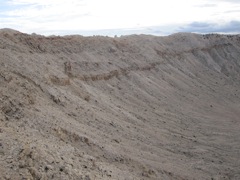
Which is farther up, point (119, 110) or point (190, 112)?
point (119, 110)

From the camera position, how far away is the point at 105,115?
20.6 m

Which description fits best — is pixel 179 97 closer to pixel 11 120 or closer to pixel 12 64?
pixel 12 64

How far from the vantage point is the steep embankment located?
1274cm

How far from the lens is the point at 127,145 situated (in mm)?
18141

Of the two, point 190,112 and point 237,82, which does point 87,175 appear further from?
point 237,82

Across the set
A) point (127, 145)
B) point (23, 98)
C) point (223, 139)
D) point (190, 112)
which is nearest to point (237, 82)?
point (190, 112)

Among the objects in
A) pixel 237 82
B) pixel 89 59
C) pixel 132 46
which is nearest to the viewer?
pixel 89 59

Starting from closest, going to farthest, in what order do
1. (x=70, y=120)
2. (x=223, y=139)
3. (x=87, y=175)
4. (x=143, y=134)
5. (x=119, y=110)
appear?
(x=87, y=175)
(x=70, y=120)
(x=143, y=134)
(x=119, y=110)
(x=223, y=139)

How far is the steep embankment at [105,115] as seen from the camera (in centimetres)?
1274

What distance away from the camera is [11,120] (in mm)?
13812

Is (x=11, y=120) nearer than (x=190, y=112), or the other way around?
(x=11, y=120)

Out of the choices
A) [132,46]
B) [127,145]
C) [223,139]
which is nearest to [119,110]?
[127,145]

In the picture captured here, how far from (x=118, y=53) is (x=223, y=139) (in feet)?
38.9

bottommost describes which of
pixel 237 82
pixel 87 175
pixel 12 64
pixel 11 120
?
pixel 237 82
